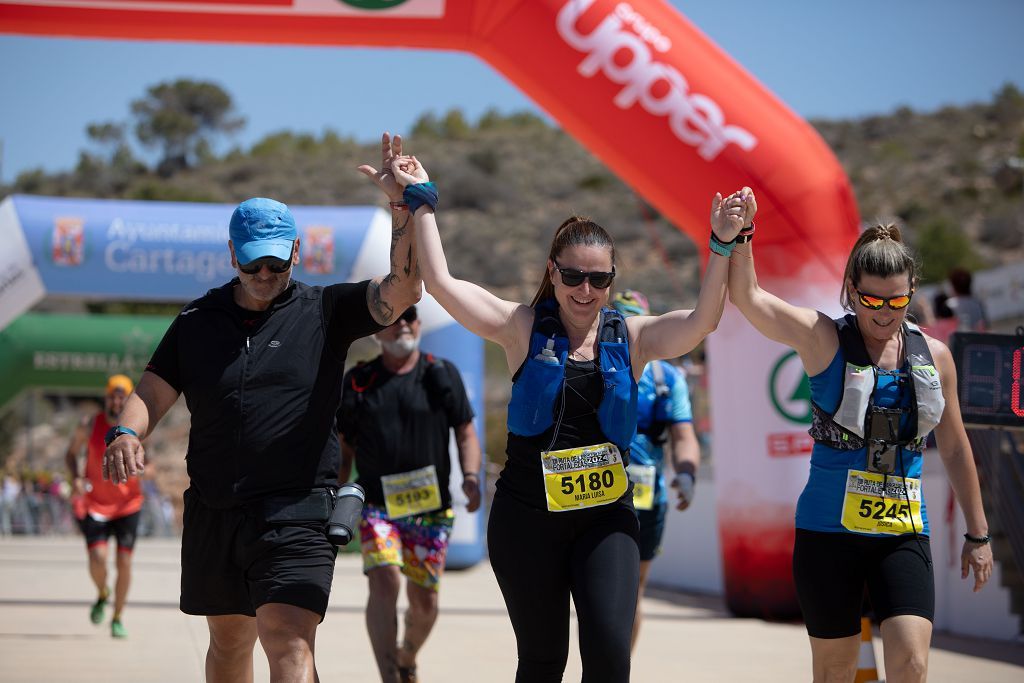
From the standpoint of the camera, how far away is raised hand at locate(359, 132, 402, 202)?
13.0ft

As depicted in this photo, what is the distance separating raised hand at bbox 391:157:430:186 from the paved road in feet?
12.2

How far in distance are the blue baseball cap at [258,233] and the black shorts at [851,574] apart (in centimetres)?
197

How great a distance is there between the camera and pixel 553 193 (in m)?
64.4

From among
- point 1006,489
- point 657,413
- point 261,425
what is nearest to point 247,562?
point 261,425

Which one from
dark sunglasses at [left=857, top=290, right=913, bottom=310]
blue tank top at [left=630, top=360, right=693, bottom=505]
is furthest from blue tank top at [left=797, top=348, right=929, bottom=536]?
blue tank top at [left=630, top=360, right=693, bottom=505]

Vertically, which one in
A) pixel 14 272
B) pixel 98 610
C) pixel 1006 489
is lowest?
pixel 98 610

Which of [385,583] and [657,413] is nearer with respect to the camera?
[385,583]

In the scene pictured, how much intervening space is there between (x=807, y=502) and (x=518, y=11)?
560 centimetres

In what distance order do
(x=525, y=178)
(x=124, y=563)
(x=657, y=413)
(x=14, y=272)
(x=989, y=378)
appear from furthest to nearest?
(x=525, y=178)
(x=14, y=272)
(x=124, y=563)
(x=657, y=413)
(x=989, y=378)

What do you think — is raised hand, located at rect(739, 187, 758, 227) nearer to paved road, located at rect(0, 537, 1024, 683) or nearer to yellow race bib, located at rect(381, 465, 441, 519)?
yellow race bib, located at rect(381, 465, 441, 519)

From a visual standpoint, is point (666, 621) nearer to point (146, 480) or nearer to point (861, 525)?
point (861, 525)

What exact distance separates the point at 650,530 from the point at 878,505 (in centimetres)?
258

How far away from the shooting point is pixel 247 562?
12.4 feet

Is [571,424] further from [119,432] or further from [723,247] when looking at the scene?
[119,432]
